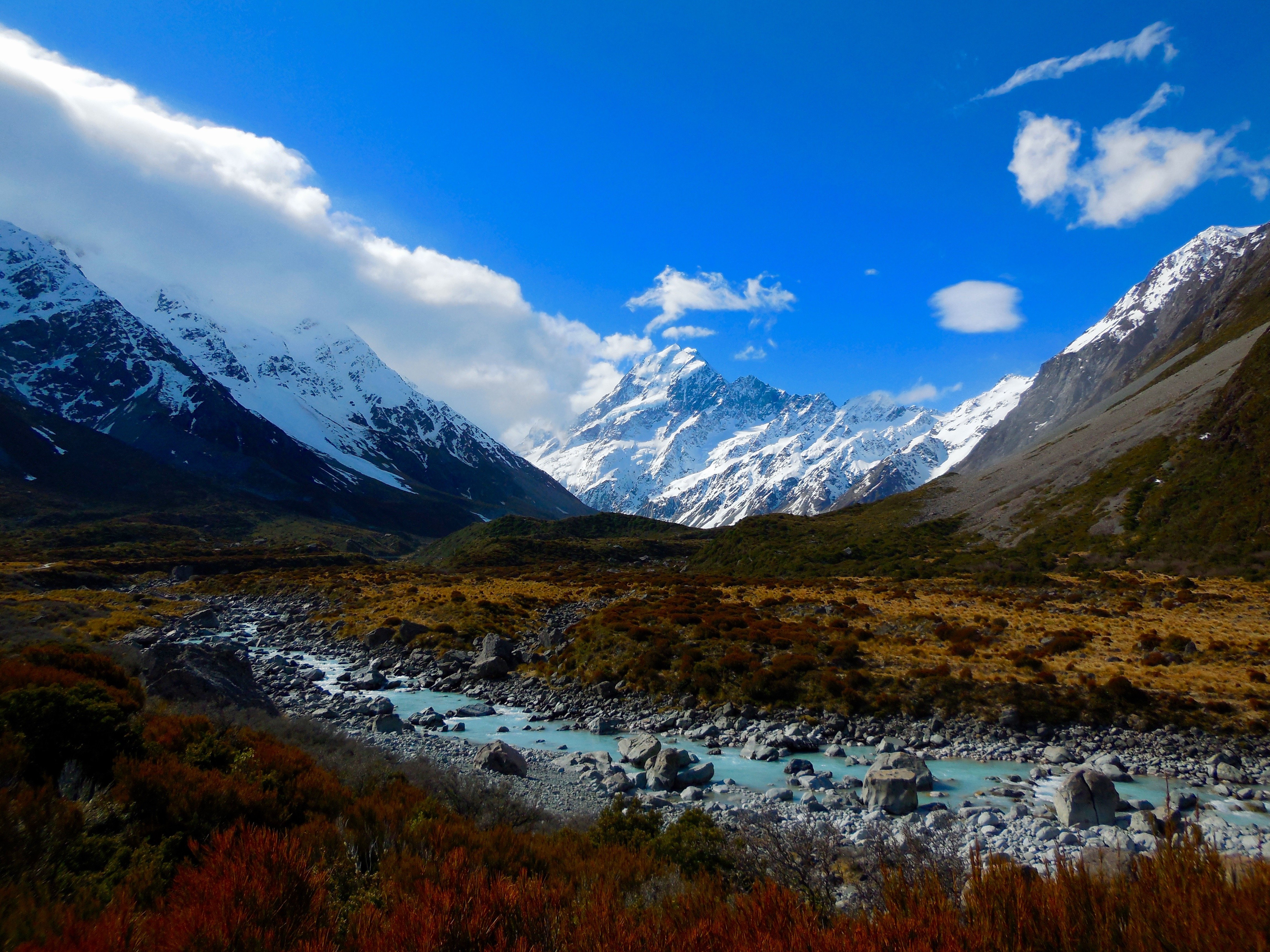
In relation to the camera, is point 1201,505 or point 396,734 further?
point 1201,505

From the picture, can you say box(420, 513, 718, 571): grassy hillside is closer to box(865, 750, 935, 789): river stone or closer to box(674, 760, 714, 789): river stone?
box(674, 760, 714, 789): river stone

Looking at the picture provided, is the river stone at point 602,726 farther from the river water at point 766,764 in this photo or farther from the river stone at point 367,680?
the river stone at point 367,680

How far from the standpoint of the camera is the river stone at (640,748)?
15.5m

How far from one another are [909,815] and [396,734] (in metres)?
14.0

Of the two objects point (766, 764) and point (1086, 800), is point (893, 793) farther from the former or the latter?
point (766, 764)

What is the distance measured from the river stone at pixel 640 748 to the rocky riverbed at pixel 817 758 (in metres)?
0.06

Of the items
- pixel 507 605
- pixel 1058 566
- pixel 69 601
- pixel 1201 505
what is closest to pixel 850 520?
pixel 1058 566

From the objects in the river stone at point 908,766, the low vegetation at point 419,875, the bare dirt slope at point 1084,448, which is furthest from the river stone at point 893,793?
the bare dirt slope at point 1084,448

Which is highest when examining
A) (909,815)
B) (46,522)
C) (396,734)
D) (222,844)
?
(222,844)

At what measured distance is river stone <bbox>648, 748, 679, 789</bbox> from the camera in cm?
1371

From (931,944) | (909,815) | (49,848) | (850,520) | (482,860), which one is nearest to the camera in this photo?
(931,944)

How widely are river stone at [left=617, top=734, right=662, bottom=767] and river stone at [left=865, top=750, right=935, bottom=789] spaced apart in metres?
5.37

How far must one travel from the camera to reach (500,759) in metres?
14.3

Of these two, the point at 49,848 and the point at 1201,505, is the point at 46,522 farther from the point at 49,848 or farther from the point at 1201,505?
the point at 1201,505
